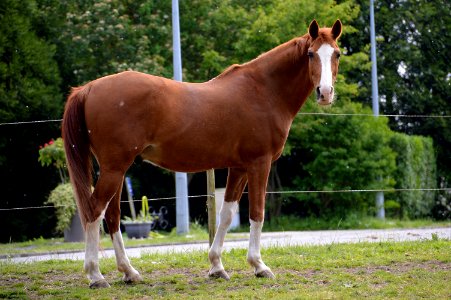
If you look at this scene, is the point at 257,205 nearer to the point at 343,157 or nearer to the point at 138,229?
the point at 138,229

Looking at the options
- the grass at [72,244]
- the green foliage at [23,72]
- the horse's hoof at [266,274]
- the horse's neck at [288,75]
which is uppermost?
the green foliage at [23,72]

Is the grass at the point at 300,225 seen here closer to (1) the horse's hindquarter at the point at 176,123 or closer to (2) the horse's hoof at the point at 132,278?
(2) the horse's hoof at the point at 132,278

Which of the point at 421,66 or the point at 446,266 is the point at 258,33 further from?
the point at 446,266

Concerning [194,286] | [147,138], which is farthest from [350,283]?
[147,138]

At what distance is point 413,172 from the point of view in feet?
75.9

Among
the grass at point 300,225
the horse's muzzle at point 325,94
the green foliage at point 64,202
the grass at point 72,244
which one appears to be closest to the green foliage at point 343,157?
the grass at point 300,225

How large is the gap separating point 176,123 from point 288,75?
1.38 m

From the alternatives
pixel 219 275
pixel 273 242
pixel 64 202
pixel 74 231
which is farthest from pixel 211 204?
pixel 74 231

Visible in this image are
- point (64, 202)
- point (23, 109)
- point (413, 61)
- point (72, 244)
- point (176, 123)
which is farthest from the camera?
point (413, 61)

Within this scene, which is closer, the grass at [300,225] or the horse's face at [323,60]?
the horse's face at [323,60]

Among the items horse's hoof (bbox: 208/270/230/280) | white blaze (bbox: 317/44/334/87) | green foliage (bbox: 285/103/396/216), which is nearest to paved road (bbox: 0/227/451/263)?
horse's hoof (bbox: 208/270/230/280)

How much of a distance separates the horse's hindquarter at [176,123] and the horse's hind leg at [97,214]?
0.21 m

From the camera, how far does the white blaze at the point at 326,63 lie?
7109mm

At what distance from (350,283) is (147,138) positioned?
7.49 ft
